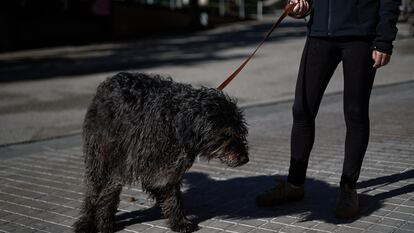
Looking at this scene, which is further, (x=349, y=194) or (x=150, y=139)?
(x=349, y=194)

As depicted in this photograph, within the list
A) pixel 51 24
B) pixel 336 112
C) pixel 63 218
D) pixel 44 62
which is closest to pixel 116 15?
pixel 51 24

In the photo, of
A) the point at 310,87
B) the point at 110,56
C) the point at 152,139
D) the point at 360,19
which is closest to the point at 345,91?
the point at 310,87

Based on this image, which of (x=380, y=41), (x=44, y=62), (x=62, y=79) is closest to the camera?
(x=380, y=41)

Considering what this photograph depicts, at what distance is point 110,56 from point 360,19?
17.2m

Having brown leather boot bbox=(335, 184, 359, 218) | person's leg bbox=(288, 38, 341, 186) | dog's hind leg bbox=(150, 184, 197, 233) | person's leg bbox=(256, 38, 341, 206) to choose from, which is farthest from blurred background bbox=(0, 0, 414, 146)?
brown leather boot bbox=(335, 184, 359, 218)

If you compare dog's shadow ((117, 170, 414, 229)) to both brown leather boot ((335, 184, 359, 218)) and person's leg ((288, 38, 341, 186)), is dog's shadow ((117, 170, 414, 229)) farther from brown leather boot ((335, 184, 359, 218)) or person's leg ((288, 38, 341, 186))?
person's leg ((288, 38, 341, 186))

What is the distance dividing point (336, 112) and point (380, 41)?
476cm

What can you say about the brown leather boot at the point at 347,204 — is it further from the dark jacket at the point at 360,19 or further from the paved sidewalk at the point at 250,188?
the dark jacket at the point at 360,19

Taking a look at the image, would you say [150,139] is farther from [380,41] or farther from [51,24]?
[51,24]

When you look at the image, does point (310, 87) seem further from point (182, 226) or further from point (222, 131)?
point (182, 226)

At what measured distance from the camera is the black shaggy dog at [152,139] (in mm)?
3715

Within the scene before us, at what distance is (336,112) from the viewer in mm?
8742

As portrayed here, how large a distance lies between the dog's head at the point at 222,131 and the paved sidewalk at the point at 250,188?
0.74 meters

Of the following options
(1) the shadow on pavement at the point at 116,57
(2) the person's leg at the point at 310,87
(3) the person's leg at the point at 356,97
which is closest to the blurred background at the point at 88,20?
(1) the shadow on pavement at the point at 116,57
